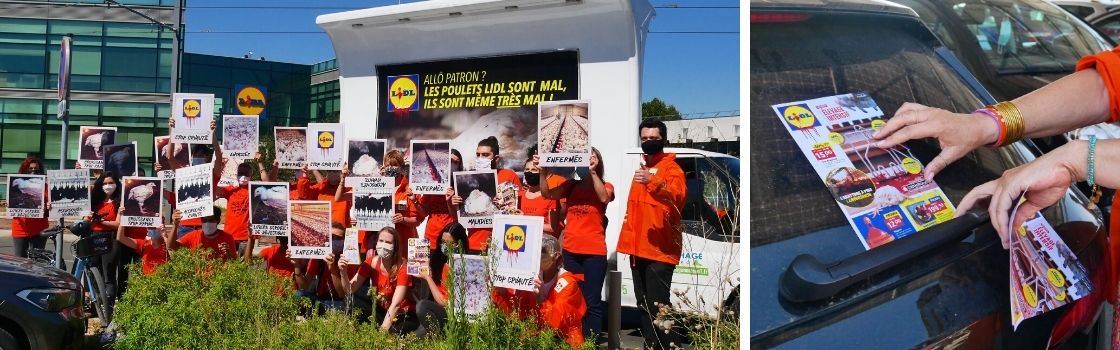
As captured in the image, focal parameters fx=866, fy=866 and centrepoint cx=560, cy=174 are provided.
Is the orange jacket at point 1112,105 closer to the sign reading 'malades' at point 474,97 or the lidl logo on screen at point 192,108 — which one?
the sign reading 'malades' at point 474,97

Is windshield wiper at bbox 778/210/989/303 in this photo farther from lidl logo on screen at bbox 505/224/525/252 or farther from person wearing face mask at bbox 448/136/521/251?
person wearing face mask at bbox 448/136/521/251

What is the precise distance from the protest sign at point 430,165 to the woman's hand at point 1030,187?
4304mm

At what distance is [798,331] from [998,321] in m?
0.39

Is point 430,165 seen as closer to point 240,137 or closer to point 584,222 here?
point 584,222

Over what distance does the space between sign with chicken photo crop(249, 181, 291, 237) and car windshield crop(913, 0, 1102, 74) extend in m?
5.06

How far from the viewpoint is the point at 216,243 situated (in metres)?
6.48

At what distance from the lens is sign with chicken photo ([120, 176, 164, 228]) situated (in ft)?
21.6

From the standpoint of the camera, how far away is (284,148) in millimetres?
6645

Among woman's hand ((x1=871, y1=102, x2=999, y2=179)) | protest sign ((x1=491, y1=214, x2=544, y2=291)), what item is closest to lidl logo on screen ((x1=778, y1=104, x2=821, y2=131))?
woman's hand ((x1=871, y1=102, x2=999, y2=179))

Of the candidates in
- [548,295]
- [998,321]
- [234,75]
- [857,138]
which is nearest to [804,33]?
[857,138]

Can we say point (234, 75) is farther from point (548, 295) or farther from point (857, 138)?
point (857, 138)

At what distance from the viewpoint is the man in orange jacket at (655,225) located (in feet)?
15.3

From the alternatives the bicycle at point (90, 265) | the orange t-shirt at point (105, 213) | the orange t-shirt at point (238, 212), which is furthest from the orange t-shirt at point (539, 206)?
the orange t-shirt at point (105, 213)

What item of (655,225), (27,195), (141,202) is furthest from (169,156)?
(655,225)
